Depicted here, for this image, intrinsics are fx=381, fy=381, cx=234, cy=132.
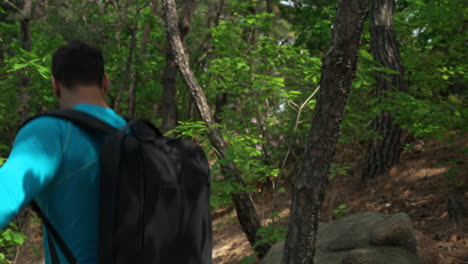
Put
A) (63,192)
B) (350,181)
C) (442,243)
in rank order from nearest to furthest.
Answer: (63,192), (442,243), (350,181)

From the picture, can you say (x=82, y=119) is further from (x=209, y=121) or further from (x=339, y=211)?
(x=339, y=211)

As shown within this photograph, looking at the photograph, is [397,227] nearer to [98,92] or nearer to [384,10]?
[98,92]

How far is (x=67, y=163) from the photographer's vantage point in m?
1.18

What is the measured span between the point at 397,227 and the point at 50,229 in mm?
3807

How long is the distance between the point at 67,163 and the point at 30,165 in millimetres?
123

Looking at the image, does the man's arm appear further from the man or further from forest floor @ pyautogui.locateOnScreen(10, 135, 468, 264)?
forest floor @ pyautogui.locateOnScreen(10, 135, 468, 264)

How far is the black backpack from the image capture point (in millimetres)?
1209

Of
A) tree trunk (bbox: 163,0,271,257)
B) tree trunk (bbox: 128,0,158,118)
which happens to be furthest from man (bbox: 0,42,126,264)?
tree trunk (bbox: 128,0,158,118)

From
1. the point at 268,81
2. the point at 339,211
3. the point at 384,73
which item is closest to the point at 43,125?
the point at 268,81

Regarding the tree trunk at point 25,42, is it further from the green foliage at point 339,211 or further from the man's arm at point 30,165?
the man's arm at point 30,165

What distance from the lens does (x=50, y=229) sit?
3.97ft

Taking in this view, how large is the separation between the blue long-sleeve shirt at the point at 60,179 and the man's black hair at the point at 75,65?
99 mm

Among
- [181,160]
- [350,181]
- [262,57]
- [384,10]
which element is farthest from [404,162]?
[181,160]

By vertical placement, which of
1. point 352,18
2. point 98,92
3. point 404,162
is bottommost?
point 404,162
